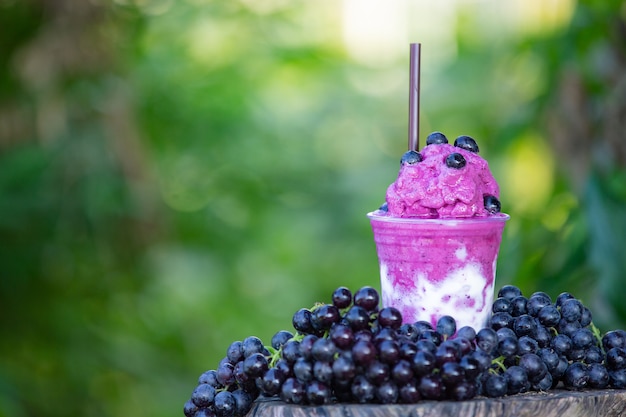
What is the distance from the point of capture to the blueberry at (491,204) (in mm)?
1454

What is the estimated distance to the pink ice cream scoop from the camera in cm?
140

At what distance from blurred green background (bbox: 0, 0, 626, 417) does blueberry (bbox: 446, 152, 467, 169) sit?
1.33 metres

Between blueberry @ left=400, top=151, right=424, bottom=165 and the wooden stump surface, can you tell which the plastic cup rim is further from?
the wooden stump surface

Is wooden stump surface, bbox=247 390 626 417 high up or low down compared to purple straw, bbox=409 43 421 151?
down

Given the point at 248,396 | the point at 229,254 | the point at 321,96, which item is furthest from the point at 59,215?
the point at 321,96

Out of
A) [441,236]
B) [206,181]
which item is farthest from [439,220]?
[206,181]

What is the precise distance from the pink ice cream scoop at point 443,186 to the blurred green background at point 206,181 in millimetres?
1259

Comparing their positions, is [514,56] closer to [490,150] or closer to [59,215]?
[490,150]

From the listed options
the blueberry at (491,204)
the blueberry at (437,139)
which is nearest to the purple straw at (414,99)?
the blueberry at (437,139)

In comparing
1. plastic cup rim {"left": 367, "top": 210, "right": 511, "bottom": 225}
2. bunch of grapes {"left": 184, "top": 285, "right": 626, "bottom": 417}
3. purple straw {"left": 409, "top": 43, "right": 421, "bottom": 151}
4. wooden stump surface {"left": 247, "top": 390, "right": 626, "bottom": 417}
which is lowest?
wooden stump surface {"left": 247, "top": 390, "right": 626, "bottom": 417}

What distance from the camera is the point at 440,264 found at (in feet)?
4.61

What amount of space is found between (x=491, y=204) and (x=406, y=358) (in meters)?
0.35

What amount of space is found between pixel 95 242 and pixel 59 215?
0.91 ft

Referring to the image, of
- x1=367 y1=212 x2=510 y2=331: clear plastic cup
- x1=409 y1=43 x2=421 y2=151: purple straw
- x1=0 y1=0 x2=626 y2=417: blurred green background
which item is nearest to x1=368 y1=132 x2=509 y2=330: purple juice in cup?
x1=367 y1=212 x2=510 y2=331: clear plastic cup
